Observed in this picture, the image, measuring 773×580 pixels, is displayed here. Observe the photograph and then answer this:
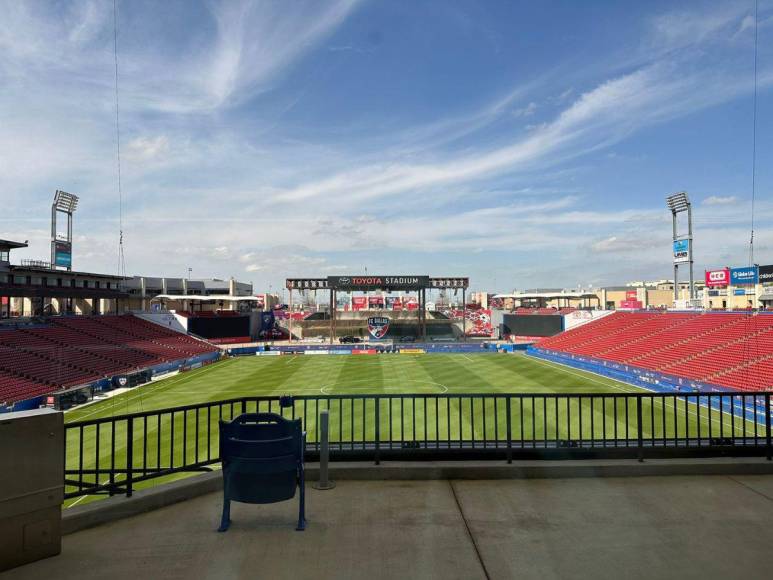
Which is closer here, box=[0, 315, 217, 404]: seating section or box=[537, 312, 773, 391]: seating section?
box=[0, 315, 217, 404]: seating section

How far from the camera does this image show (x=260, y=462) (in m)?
4.01

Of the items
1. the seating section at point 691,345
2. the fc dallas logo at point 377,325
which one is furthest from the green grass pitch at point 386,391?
the fc dallas logo at point 377,325

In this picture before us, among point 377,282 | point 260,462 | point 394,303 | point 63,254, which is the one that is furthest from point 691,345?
point 63,254

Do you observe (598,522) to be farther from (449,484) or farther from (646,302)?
(646,302)

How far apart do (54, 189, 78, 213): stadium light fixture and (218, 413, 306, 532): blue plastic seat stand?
6714cm

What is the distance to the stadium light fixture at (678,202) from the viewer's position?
6219cm

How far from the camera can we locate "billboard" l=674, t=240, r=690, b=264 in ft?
193

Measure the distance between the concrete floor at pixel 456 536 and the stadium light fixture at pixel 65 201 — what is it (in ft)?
220

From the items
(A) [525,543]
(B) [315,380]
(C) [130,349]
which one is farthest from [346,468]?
(C) [130,349]

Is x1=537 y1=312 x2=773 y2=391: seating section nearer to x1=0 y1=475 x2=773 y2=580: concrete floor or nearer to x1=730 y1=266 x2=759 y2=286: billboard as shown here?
x1=730 y1=266 x2=759 y2=286: billboard

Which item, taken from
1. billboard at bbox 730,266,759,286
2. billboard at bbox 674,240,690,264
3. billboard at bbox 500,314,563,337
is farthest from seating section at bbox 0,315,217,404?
billboard at bbox 730,266,759,286

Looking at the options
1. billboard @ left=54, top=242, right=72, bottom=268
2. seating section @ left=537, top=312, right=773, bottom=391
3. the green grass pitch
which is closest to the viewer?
the green grass pitch

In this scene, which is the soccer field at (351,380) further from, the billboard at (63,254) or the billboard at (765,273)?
the billboard at (765,273)

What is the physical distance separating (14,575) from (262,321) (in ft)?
231
